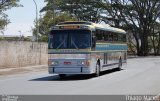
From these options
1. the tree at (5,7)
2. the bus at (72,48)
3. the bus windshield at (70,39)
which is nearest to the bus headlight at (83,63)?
the bus at (72,48)

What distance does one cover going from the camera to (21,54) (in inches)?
1564

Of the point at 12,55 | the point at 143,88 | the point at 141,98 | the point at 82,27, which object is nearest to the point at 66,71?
the point at 82,27

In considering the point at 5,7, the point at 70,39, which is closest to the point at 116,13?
the point at 5,7

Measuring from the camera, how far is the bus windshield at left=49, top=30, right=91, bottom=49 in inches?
997

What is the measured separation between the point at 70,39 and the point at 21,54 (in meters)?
15.0

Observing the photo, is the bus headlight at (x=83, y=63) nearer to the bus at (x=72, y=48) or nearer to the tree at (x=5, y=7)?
the bus at (x=72, y=48)

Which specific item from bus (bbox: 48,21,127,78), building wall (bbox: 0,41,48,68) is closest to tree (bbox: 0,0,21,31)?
building wall (bbox: 0,41,48,68)

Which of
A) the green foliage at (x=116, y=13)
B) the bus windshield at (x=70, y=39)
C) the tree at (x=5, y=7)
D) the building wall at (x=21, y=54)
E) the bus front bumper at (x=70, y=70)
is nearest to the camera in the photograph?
the bus front bumper at (x=70, y=70)

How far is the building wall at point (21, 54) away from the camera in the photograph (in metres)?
36.8

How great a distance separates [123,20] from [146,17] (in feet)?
13.0

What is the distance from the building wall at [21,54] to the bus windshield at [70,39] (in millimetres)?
11451

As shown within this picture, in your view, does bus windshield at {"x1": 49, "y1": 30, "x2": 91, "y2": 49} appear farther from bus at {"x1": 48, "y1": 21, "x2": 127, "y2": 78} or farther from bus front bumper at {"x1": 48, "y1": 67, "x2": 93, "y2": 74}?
bus front bumper at {"x1": 48, "y1": 67, "x2": 93, "y2": 74}

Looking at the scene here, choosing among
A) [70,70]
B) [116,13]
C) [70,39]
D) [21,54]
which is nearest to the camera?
[70,70]

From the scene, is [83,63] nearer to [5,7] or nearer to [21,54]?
[21,54]
